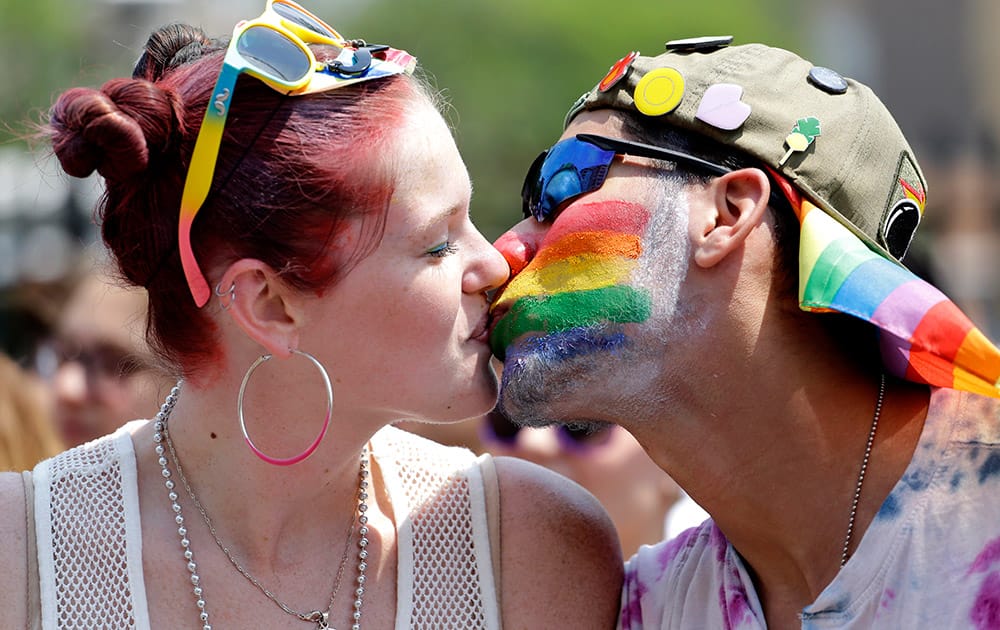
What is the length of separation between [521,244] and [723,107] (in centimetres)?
57

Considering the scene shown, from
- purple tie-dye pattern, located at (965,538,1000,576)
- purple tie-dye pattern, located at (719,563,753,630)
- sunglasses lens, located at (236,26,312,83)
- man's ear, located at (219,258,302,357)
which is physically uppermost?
sunglasses lens, located at (236,26,312,83)

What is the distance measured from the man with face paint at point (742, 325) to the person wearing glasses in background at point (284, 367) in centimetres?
20

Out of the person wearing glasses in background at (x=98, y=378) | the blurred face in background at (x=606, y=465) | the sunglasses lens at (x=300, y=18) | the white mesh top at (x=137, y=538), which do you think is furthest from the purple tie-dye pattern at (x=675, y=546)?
the person wearing glasses in background at (x=98, y=378)

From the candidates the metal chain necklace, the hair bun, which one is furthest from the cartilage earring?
the metal chain necklace

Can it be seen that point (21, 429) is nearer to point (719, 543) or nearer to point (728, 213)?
point (719, 543)

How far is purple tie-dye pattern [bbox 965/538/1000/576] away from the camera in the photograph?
2400mm

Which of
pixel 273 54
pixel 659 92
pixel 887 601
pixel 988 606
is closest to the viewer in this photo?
pixel 988 606

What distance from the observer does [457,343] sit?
277cm

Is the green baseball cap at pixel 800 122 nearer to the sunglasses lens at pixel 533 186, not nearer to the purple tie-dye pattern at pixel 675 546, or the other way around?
the sunglasses lens at pixel 533 186

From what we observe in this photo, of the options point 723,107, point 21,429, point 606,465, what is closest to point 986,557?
point 723,107

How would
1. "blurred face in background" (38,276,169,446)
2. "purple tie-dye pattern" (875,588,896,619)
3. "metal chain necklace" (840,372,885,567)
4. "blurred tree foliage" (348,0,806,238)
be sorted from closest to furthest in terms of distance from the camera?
1. "purple tie-dye pattern" (875,588,896,619)
2. "metal chain necklace" (840,372,885,567)
3. "blurred face in background" (38,276,169,446)
4. "blurred tree foliage" (348,0,806,238)

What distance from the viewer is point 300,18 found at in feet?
9.08

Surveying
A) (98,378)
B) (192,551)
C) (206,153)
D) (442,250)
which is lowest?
Result: (98,378)

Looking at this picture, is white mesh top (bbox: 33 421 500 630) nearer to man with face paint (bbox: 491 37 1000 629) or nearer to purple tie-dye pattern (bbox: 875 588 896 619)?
man with face paint (bbox: 491 37 1000 629)
